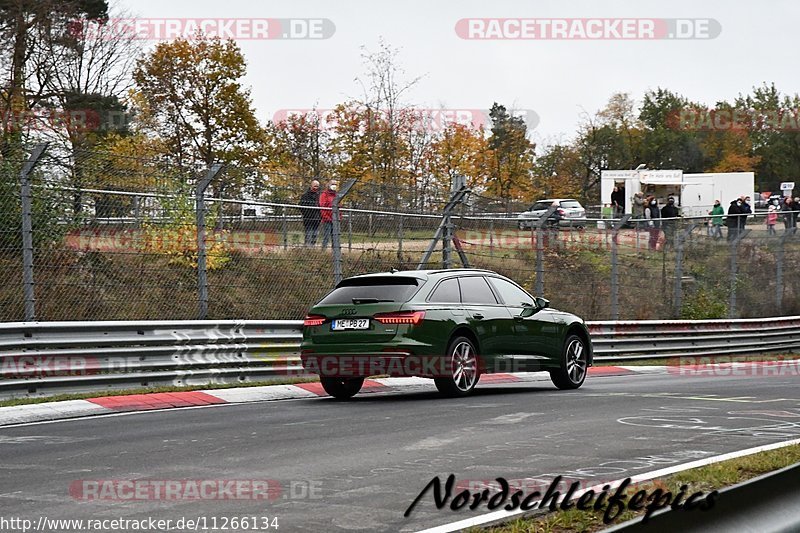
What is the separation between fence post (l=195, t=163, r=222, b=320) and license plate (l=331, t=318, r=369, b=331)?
2841mm

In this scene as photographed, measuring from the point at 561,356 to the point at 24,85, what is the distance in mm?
35024

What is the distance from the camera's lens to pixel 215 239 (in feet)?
53.5

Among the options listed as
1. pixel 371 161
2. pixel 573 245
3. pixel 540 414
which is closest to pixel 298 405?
pixel 540 414

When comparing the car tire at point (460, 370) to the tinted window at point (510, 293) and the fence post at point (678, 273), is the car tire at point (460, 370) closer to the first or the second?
the tinted window at point (510, 293)

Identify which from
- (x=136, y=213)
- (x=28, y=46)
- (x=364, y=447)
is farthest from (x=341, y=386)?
(x=28, y=46)

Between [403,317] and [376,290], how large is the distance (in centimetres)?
60

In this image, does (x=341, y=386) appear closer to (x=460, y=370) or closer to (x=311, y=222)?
(x=460, y=370)

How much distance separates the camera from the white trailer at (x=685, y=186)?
58.2m

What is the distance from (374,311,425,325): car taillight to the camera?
43.1ft

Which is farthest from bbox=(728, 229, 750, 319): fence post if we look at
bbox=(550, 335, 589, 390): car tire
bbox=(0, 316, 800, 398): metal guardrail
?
bbox=(0, 316, 800, 398): metal guardrail

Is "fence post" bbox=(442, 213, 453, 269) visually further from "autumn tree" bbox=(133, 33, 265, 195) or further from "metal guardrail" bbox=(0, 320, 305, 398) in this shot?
"autumn tree" bbox=(133, 33, 265, 195)

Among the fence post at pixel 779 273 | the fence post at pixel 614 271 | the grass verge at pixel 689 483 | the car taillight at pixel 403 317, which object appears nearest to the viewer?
the grass verge at pixel 689 483

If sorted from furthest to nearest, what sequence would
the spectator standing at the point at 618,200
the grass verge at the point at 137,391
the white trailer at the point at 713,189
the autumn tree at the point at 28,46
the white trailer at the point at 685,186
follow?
the white trailer at the point at 685,186 < the spectator standing at the point at 618,200 < the white trailer at the point at 713,189 < the autumn tree at the point at 28,46 < the grass verge at the point at 137,391

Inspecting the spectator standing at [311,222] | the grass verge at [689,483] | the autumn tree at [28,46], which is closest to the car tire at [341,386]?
the spectator standing at [311,222]
